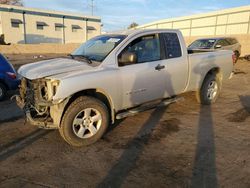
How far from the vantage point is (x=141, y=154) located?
4.34m

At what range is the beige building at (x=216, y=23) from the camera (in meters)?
34.2

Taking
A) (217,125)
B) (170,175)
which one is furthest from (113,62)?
(217,125)

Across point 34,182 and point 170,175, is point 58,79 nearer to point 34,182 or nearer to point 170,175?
point 34,182

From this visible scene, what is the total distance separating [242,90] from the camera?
31.3ft

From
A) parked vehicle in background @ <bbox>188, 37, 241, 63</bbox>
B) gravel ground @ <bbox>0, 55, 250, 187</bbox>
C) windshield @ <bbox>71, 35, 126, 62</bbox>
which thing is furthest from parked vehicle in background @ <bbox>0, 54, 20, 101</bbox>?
parked vehicle in background @ <bbox>188, 37, 241, 63</bbox>

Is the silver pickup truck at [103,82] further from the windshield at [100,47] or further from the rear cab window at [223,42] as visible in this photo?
the rear cab window at [223,42]

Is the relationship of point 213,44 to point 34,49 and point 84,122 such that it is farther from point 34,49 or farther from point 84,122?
point 34,49

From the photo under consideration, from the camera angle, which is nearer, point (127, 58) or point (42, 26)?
point (127, 58)

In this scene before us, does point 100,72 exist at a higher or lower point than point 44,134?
higher

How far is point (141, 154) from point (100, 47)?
2.41 meters

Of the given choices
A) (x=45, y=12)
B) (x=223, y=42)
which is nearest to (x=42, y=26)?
(x=45, y=12)

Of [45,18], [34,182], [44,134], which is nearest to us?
[34,182]

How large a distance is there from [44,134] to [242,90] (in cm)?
732

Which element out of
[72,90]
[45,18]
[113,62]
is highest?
[45,18]
